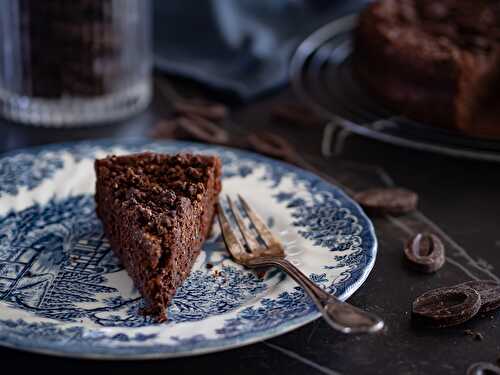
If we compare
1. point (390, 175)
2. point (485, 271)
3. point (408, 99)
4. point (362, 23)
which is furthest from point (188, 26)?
point (485, 271)

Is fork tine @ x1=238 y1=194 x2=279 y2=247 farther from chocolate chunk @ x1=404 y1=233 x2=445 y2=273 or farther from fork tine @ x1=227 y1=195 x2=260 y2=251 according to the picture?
chocolate chunk @ x1=404 y1=233 x2=445 y2=273

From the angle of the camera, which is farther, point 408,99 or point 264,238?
point 408,99

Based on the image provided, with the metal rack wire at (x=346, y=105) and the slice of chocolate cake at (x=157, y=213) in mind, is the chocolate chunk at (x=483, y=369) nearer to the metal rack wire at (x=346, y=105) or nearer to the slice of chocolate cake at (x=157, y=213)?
the slice of chocolate cake at (x=157, y=213)

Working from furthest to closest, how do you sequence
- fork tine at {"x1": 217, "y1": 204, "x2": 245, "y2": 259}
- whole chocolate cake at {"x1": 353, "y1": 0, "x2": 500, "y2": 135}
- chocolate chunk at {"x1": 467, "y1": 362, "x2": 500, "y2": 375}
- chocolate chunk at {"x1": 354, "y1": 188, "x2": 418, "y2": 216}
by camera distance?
whole chocolate cake at {"x1": 353, "y1": 0, "x2": 500, "y2": 135} < chocolate chunk at {"x1": 354, "y1": 188, "x2": 418, "y2": 216} < fork tine at {"x1": 217, "y1": 204, "x2": 245, "y2": 259} < chocolate chunk at {"x1": 467, "y1": 362, "x2": 500, "y2": 375}

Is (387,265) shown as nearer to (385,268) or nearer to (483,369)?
(385,268)

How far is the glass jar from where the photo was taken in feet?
8.93

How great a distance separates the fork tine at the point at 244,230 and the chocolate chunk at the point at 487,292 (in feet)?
1.62

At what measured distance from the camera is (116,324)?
164cm

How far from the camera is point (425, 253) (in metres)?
2.09

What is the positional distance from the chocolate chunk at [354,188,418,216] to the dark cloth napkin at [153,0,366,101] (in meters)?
0.98

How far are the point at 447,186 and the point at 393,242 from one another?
18.7 inches

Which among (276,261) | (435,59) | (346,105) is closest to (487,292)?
(276,261)

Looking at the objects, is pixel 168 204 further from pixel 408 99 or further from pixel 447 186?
pixel 408 99

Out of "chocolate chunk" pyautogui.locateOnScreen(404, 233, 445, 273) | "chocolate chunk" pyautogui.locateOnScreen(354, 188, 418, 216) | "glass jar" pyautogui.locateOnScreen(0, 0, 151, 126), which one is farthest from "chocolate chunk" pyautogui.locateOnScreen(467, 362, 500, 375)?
"glass jar" pyautogui.locateOnScreen(0, 0, 151, 126)
